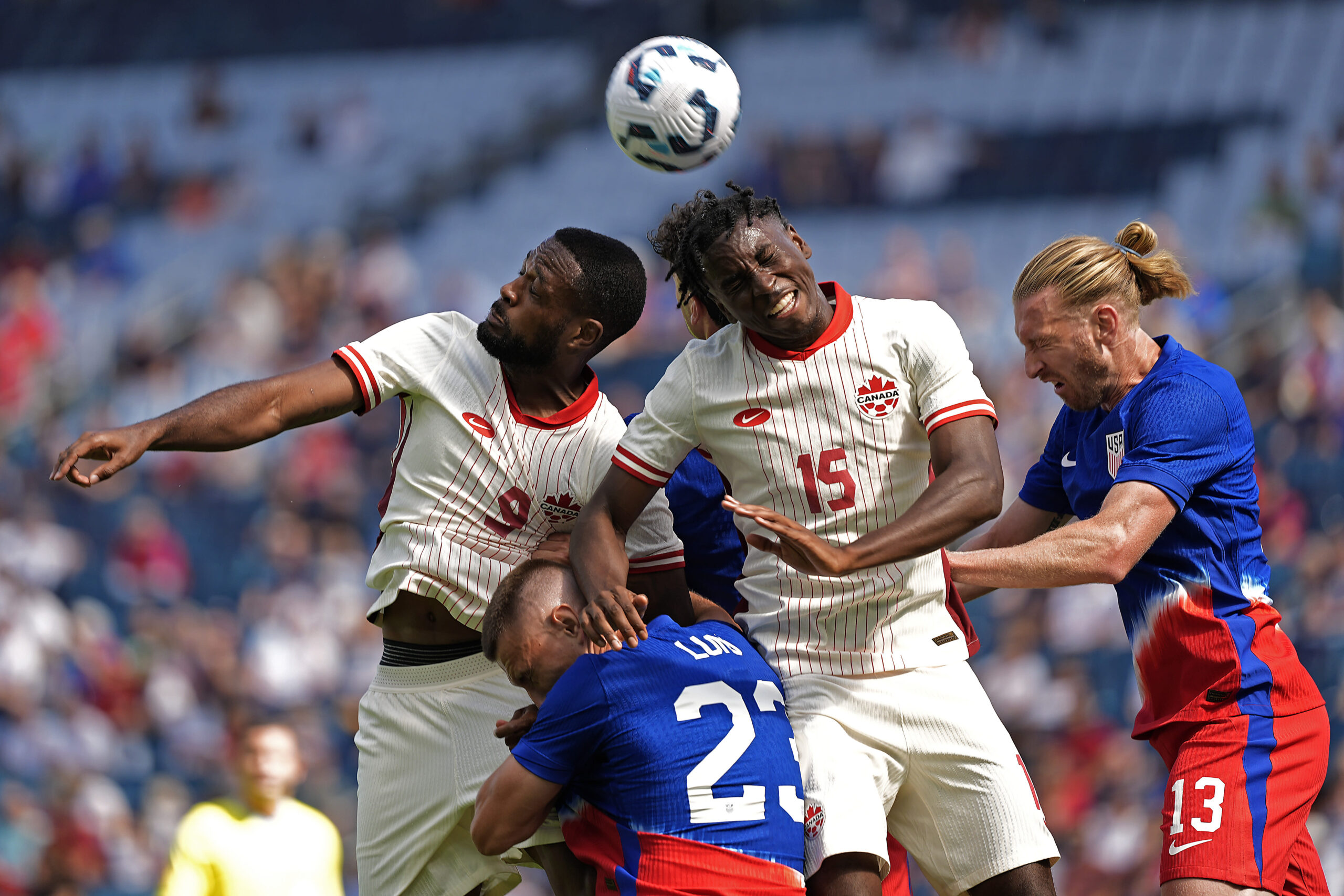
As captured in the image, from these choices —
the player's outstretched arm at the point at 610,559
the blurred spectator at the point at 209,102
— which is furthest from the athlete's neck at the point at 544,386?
the blurred spectator at the point at 209,102

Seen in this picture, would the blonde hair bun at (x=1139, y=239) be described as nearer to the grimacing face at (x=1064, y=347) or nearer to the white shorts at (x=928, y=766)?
the grimacing face at (x=1064, y=347)

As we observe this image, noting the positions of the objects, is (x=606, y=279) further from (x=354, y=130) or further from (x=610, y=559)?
(x=354, y=130)

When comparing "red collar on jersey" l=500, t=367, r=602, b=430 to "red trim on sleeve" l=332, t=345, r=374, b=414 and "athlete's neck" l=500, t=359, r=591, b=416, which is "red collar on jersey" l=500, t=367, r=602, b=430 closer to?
"athlete's neck" l=500, t=359, r=591, b=416

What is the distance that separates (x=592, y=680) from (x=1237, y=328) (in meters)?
10.7

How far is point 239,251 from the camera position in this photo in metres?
16.9

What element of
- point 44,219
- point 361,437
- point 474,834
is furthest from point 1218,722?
point 44,219

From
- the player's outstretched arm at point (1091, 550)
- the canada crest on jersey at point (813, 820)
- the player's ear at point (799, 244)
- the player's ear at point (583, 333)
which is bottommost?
the canada crest on jersey at point (813, 820)

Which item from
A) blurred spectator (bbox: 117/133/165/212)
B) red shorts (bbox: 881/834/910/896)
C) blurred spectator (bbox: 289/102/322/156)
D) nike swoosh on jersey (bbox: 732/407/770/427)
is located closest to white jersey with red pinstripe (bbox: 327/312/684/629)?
nike swoosh on jersey (bbox: 732/407/770/427)

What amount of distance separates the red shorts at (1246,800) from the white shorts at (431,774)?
6.51 ft

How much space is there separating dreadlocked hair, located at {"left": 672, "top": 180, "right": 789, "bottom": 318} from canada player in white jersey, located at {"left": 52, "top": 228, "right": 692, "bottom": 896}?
1.24 feet

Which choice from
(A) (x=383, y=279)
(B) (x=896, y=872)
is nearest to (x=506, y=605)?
(B) (x=896, y=872)

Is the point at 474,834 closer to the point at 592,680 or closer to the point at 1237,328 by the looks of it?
the point at 592,680

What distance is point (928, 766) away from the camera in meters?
3.77

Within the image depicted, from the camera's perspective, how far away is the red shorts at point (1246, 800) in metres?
3.73
